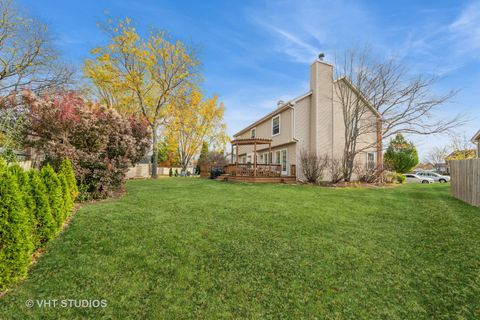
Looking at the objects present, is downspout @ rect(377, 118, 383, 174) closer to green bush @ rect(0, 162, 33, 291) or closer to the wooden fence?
the wooden fence

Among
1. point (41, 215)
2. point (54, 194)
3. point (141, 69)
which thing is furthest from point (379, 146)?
point (141, 69)

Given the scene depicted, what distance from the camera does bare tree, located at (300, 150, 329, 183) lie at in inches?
540

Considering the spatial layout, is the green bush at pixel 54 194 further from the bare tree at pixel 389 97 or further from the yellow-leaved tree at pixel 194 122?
the yellow-leaved tree at pixel 194 122

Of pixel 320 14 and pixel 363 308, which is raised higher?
pixel 320 14

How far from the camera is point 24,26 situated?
45.4ft

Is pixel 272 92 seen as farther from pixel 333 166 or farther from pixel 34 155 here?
pixel 34 155

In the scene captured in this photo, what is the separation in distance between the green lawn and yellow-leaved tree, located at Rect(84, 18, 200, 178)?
14.7 meters

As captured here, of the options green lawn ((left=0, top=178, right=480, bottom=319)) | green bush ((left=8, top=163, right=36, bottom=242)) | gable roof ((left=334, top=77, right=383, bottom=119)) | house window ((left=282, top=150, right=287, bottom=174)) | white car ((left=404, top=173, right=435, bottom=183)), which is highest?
gable roof ((left=334, top=77, right=383, bottom=119))

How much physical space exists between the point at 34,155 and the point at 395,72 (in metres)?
19.5

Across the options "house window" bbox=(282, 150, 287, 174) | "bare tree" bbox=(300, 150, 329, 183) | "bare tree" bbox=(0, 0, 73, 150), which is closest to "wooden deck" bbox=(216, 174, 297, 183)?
"bare tree" bbox=(300, 150, 329, 183)

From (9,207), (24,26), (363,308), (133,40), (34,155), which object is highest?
(133,40)

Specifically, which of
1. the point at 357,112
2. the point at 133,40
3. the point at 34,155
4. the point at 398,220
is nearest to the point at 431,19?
the point at 357,112

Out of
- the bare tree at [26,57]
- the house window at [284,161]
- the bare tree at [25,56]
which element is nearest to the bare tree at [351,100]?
the house window at [284,161]

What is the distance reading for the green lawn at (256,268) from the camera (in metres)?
2.75
